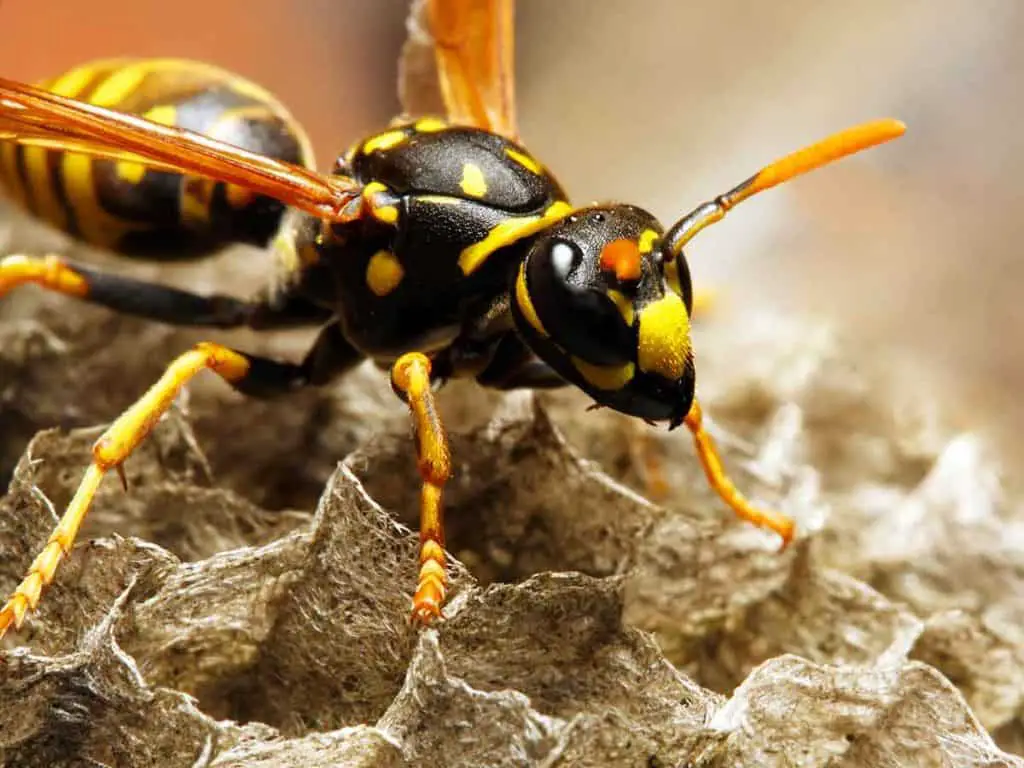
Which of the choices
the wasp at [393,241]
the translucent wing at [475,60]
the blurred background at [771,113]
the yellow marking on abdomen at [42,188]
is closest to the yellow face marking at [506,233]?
the wasp at [393,241]

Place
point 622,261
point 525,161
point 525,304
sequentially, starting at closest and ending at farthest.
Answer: point 622,261, point 525,304, point 525,161

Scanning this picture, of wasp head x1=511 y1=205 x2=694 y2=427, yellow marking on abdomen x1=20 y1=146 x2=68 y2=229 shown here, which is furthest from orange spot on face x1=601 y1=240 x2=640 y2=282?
yellow marking on abdomen x1=20 y1=146 x2=68 y2=229

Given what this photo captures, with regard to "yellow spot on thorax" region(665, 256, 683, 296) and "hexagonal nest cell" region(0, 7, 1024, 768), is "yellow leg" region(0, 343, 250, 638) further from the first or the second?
"yellow spot on thorax" region(665, 256, 683, 296)

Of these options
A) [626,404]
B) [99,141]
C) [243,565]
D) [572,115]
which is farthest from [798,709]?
[572,115]

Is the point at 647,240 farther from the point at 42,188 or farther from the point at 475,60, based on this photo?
the point at 42,188

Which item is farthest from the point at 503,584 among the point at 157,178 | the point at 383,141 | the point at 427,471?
the point at 157,178

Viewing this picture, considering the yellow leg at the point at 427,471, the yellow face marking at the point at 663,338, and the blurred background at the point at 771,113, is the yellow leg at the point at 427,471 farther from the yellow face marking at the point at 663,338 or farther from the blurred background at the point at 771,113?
the blurred background at the point at 771,113
